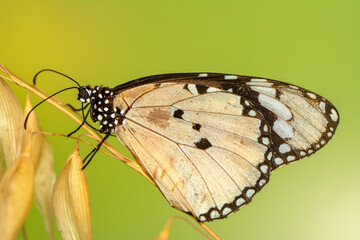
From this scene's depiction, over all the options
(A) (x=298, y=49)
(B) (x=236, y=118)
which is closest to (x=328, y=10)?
(A) (x=298, y=49)

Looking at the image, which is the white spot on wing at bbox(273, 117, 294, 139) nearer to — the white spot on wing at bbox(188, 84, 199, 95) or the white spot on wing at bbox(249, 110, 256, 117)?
the white spot on wing at bbox(249, 110, 256, 117)

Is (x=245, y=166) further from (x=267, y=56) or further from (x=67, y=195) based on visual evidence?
(x=267, y=56)

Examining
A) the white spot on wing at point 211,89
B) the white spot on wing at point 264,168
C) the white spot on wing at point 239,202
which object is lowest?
the white spot on wing at point 239,202

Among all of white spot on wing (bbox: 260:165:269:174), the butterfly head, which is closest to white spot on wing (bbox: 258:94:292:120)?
white spot on wing (bbox: 260:165:269:174)

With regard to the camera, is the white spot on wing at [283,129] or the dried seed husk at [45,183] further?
the white spot on wing at [283,129]

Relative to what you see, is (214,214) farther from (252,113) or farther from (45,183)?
(45,183)

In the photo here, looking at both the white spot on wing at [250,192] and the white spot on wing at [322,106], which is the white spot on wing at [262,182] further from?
the white spot on wing at [322,106]

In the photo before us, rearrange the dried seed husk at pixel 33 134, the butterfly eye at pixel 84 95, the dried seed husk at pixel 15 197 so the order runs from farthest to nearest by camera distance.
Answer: the butterfly eye at pixel 84 95 → the dried seed husk at pixel 33 134 → the dried seed husk at pixel 15 197

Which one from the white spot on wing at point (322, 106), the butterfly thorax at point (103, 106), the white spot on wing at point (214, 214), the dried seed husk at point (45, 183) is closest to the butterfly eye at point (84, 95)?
the butterfly thorax at point (103, 106)
